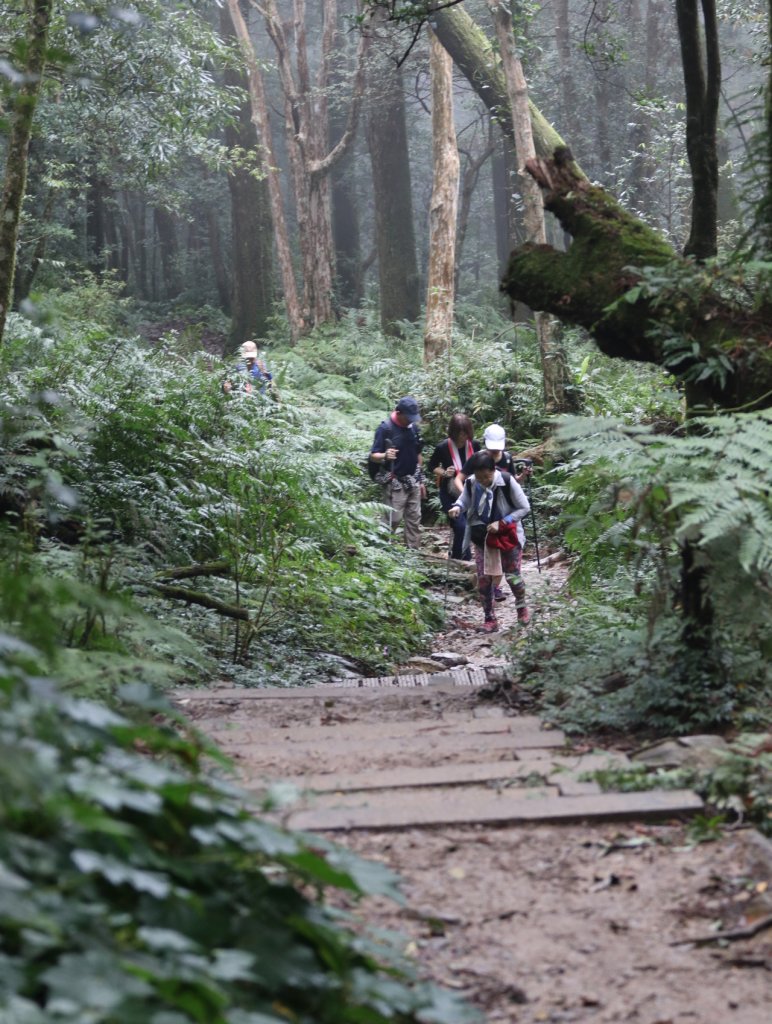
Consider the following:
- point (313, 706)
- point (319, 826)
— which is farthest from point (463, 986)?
point (313, 706)

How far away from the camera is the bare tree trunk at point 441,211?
22.5 meters

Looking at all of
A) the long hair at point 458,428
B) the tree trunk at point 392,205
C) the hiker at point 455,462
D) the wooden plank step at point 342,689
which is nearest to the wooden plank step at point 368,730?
the wooden plank step at point 342,689

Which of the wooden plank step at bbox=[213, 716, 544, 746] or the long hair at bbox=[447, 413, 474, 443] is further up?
the long hair at bbox=[447, 413, 474, 443]

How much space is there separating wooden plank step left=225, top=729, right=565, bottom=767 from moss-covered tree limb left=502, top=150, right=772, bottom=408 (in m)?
2.22

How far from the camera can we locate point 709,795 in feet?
14.0

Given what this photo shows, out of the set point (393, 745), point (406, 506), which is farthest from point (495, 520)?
point (393, 745)

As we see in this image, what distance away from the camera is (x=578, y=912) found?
3584 mm

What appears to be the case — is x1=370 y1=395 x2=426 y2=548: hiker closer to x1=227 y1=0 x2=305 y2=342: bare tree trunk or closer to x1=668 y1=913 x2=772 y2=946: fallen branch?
x1=668 y1=913 x2=772 y2=946: fallen branch

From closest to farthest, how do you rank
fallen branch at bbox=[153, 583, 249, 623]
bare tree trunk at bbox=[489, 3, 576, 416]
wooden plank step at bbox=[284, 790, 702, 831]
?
1. wooden plank step at bbox=[284, 790, 702, 831]
2. fallen branch at bbox=[153, 583, 249, 623]
3. bare tree trunk at bbox=[489, 3, 576, 416]

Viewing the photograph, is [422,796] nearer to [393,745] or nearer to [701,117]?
[393,745]

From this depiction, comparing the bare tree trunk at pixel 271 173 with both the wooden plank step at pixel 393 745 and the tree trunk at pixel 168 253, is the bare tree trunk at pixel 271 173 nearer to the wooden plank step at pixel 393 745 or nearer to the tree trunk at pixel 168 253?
the tree trunk at pixel 168 253

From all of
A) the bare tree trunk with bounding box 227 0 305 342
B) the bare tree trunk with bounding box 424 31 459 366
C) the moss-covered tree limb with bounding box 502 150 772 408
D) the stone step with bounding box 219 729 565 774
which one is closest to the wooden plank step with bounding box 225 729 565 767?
the stone step with bounding box 219 729 565 774

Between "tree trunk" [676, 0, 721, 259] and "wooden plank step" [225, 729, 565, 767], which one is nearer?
"wooden plank step" [225, 729, 565, 767]

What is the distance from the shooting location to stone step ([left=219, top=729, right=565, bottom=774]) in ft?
16.7
